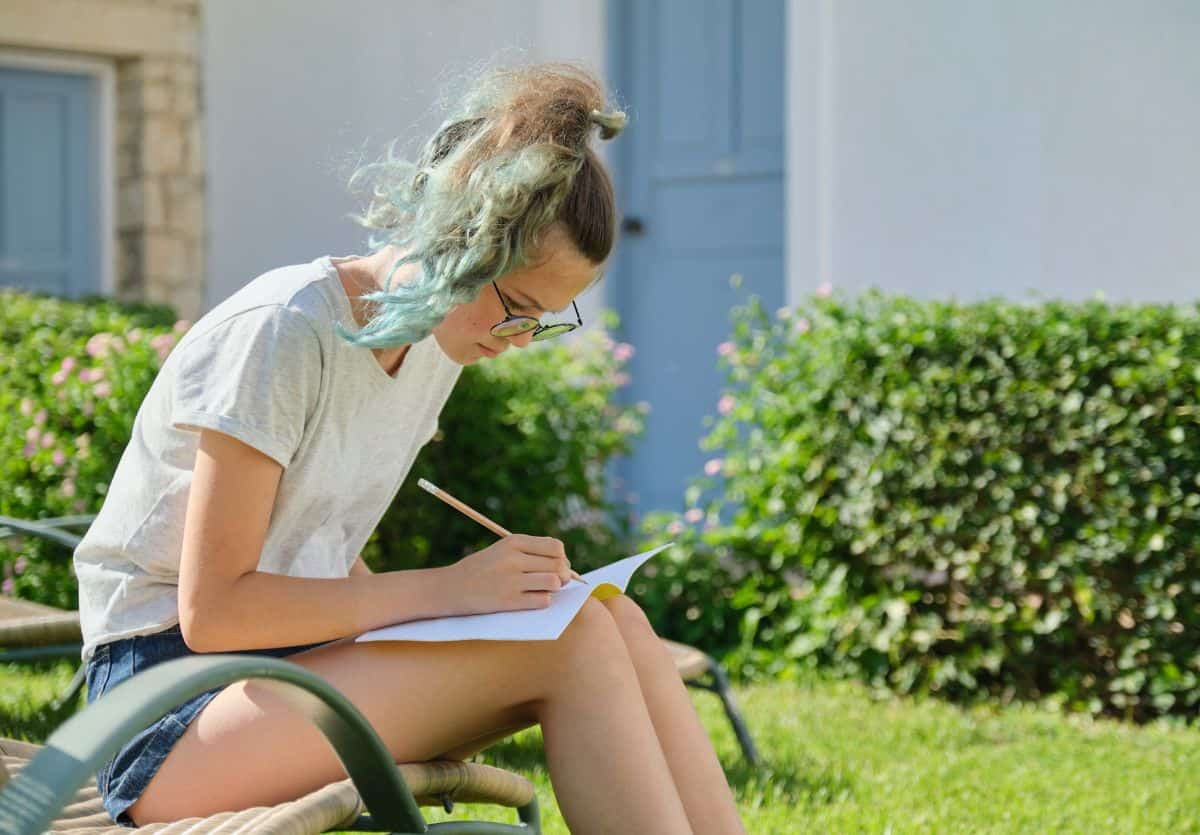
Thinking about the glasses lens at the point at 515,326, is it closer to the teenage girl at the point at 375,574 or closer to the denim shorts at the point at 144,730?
the teenage girl at the point at 375,574

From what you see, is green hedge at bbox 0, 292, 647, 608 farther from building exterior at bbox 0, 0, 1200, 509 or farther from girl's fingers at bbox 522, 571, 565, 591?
girl's fingers at bbox 522, 571, 565, 591

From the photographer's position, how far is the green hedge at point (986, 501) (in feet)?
13.7

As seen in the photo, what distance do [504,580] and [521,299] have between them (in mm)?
354

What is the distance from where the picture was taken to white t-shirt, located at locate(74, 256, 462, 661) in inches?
73.9

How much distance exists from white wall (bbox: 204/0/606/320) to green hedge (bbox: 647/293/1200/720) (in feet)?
9.64

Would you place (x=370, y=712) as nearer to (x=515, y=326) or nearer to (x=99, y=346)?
(x=515, y=326)

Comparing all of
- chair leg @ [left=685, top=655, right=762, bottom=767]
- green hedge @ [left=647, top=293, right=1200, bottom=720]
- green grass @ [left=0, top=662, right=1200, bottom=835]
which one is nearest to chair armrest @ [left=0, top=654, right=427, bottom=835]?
green grass @ [left=0, top=662, right=1200, bottom=835]

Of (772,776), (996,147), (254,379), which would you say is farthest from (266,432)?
(996,147)

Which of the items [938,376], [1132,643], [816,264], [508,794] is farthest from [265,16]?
[508,794]

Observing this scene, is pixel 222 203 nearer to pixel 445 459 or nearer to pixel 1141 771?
pixel 445 459

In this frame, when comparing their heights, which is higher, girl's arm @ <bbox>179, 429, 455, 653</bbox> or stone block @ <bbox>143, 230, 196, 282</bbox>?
stone block @ <bbox>143, 230, 196, 282</bbox>

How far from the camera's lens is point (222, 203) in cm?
713

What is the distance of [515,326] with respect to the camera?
6.57 ft

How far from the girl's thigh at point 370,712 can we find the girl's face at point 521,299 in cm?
37
